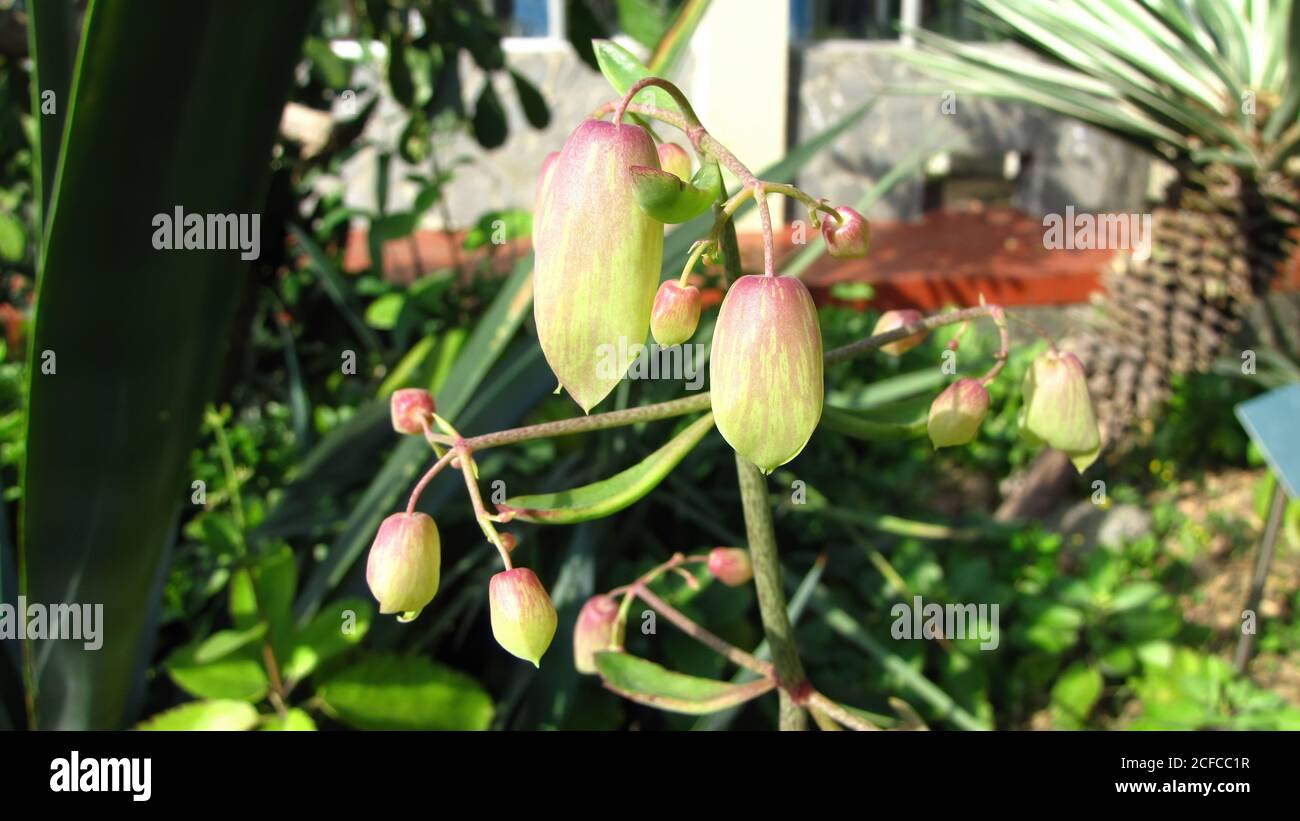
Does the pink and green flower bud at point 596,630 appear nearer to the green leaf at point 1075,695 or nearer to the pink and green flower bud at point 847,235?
the pink and green flower bud at point 847,235

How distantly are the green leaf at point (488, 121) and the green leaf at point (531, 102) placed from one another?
0.04 m

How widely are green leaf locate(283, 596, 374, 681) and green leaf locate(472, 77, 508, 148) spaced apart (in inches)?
31.4

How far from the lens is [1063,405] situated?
49 cm

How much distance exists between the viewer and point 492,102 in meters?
1.56

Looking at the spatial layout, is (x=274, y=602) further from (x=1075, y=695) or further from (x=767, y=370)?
(x=1075, y=695)

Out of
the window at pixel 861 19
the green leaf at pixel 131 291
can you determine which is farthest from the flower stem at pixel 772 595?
the window at pixel 861 19

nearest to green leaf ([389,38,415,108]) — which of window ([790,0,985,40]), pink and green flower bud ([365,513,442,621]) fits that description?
pink and green flower bud ([365,513,442,621])

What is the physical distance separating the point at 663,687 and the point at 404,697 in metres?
0.45

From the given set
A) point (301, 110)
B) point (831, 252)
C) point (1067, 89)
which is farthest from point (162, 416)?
point (1067, 89)

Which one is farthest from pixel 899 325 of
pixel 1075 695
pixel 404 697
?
pixel 1075 695

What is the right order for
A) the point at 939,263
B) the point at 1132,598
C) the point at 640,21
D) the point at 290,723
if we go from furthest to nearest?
the point at 939,263
the point at 1132,598
the point at 640,21
the point at 290,723

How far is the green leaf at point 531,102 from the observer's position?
5.02ft

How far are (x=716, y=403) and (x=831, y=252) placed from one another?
104 millimetres
